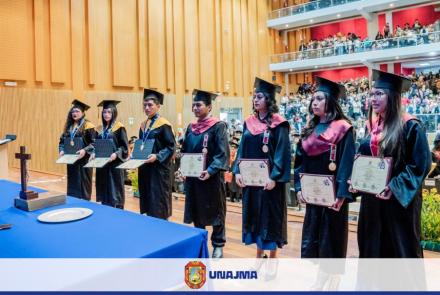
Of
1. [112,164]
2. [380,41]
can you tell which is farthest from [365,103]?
[112,164]

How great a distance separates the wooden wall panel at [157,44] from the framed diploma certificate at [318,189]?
44.7 ft

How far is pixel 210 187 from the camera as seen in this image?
A: 3.60 meters

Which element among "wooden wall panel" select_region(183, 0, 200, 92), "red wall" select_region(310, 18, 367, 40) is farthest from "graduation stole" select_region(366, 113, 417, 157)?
"red wall" select_region(310, 18, 367, 40)

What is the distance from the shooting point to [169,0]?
16.4 meters

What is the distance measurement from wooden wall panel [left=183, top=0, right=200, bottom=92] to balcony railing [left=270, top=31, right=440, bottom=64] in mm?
5806

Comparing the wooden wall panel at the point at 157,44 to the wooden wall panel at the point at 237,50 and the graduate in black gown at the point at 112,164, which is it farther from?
the graduate in black gown at the point at 112,164

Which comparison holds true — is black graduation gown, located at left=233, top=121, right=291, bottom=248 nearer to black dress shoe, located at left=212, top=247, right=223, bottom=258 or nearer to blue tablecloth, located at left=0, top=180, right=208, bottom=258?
black dress shoe, located at left=212, top=247, right=223, bottom=258

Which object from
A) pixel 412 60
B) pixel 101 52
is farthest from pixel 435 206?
pixel 412 60

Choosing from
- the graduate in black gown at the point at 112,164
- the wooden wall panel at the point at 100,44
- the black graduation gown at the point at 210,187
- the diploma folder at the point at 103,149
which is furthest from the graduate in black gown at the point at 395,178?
the wooden wall panel at the point at 100,44

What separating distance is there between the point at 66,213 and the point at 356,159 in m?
1.79

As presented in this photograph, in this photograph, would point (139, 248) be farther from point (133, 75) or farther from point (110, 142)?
point (133, 75)

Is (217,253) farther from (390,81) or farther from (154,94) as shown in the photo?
(390,81)

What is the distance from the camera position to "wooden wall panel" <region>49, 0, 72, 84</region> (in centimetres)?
1256

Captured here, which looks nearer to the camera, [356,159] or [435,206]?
[356,159]
